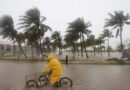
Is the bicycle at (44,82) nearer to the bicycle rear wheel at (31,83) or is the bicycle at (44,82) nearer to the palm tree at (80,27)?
the bicycle rear wheel at (31,83)

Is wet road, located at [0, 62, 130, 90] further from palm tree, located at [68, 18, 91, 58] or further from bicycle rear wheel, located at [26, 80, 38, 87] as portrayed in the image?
palm tree, located at [68, 18, 91, 58]

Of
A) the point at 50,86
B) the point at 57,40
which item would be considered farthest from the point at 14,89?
the point at 57,40

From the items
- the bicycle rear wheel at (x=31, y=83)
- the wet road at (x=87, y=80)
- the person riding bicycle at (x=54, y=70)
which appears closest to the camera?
the person riding bicycle at (x=54, y=70)

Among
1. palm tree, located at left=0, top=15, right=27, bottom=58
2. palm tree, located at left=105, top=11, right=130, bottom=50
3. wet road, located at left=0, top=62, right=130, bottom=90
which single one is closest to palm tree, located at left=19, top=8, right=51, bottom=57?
palm tree, located at left=0, top=15, right=27, bottom=58

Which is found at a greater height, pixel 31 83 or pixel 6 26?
pixel 6 26

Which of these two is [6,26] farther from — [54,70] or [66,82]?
[54,70]

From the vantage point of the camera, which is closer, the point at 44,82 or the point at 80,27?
the point at 44,82

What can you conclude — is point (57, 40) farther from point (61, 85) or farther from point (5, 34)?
point (61, 85)

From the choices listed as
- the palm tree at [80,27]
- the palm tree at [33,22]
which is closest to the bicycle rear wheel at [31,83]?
the palm tree at [33,22]

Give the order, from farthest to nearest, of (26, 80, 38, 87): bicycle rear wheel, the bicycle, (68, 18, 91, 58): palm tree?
(68, 18, 91, 58): palm tree → (26, 80, 38, 87): bicycle rear wheel → the bicycle

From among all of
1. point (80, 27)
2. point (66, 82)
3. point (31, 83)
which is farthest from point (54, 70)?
point (80, 27)

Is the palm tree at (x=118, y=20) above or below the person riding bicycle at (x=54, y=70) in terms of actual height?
above

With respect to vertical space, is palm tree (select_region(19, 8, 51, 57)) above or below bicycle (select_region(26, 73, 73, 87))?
above

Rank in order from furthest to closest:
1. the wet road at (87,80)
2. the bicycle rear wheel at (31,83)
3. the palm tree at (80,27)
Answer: the palm tree at (80,27) < the bicycle rear wheel at (31,83) < the wet road at (87,80)
